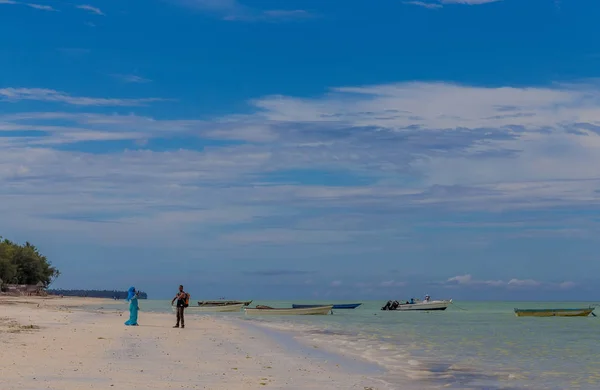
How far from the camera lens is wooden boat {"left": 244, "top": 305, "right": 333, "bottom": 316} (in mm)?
76975

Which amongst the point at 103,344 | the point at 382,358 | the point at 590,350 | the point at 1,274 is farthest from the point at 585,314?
the point at 1,274

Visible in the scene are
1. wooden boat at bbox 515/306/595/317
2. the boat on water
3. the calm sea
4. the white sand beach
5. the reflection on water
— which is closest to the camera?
the white sand beach

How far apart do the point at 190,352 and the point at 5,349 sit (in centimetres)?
584

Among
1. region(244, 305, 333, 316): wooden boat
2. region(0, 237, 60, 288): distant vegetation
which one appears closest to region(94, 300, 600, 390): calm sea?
region(244, 305, 333, 316): wooden boat

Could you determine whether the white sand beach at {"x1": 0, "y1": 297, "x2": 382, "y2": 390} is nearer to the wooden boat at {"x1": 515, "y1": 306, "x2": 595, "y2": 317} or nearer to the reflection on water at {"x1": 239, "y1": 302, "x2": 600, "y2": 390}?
the reflection on water at {"x1": 239, "y1": 302, "x2": 600, "y2": 390}

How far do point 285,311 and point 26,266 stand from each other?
86937 millimetres

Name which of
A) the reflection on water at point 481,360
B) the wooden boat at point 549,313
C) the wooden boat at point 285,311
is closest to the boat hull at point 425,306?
the wooden boat at point 549,313

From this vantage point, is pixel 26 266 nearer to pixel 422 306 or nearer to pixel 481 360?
pixel 422 306

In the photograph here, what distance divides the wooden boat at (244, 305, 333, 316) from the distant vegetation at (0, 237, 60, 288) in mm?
72720

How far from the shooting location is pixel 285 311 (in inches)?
3083

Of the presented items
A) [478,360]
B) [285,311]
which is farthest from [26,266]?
[478,360]

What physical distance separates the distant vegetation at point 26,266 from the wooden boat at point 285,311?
72.7 meters

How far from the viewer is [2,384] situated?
1398 cm

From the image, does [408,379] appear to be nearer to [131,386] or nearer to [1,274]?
[131,386]
